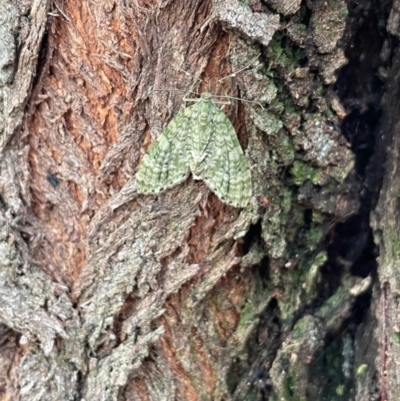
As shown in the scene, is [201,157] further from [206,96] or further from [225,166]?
[206,96]

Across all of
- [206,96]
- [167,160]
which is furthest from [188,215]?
[206,96]

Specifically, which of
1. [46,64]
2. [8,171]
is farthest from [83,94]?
[8,171]

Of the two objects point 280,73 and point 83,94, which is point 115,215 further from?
point 280,73
